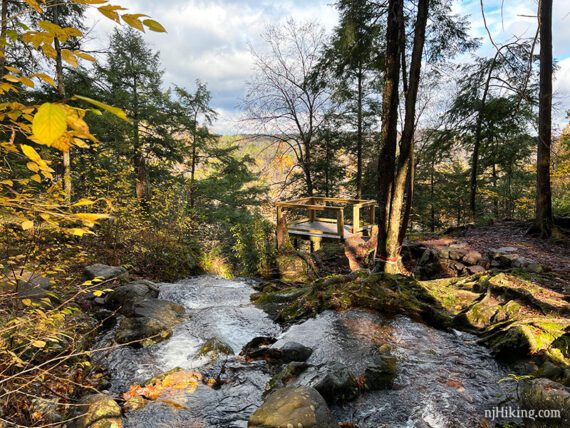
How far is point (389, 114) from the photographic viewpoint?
6453mm

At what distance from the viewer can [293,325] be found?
19.8ft

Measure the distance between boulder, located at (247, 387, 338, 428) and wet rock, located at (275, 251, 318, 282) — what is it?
6.69 m

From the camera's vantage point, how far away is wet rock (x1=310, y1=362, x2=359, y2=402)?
3.61 metres

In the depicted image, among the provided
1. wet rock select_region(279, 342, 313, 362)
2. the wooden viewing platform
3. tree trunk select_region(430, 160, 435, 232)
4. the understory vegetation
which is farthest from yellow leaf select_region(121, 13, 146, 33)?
tree trunk select_region(430, 160, 435, 232)

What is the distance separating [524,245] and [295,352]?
789cm

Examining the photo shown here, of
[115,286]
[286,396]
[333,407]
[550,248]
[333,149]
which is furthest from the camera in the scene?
[333,149]

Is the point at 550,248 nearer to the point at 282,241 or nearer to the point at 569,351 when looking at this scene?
the point at 569,351

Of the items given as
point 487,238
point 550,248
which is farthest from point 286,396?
point 487,238

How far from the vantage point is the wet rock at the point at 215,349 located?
5033 millimetres

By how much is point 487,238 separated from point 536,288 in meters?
5.17

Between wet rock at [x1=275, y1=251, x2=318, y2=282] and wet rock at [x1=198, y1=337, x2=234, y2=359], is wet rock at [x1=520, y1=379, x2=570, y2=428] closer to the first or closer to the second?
wet rock at [x1=198, y1=337, x2=234, y2=359]

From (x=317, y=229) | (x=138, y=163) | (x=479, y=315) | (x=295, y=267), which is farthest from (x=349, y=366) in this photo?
(x=138, y=163)

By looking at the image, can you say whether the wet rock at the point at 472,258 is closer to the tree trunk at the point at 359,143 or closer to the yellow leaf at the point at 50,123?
the tree trunk at the point at 359,143

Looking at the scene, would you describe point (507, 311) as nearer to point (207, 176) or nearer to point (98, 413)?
point (98, 413)
